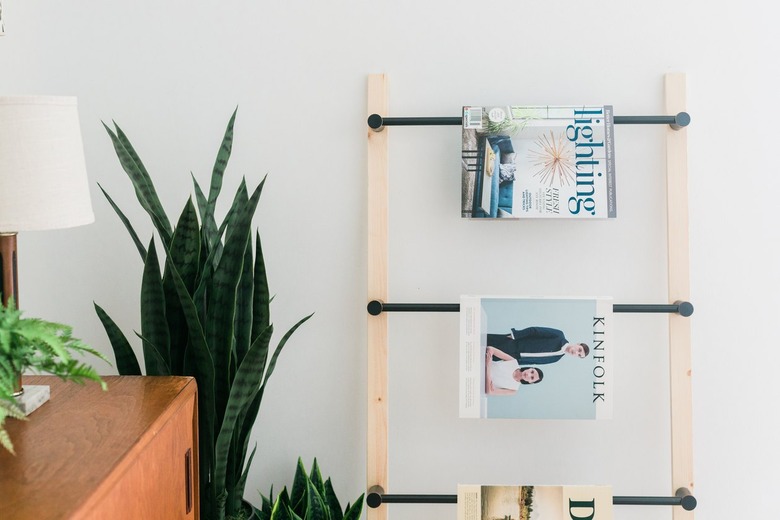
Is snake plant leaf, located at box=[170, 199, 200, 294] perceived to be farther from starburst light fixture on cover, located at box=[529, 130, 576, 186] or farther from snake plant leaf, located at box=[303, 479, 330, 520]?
starburst light fixture on cover, located at box=[529, 130, 576, 186]

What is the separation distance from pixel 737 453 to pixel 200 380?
117 cm

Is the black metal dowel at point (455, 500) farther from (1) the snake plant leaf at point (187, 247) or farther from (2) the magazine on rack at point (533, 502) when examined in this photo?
(1) the snake plant leaf at point (187, 247)

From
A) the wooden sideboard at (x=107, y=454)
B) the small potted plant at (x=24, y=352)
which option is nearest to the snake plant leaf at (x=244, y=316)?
the wooden sideboard at (x=107, y=454)

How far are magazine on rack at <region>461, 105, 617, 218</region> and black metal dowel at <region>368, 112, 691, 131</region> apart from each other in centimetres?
4

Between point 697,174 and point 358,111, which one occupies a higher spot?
point 358,111

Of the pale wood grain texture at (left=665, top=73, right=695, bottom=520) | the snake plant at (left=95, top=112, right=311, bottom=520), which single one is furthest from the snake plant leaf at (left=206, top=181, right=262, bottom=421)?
the pale wood grain texture at (left=665, top=73, right=695, bottom=520)

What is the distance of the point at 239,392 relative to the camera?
1.20 metres

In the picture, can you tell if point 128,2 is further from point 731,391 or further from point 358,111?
point 731,391

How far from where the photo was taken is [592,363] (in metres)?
1.44

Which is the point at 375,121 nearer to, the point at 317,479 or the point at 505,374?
the point at 505,374

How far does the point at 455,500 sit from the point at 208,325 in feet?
2.17

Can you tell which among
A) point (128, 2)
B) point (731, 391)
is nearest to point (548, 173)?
point (731, 391)

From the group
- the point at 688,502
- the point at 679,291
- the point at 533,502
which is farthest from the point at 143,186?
the point at 688,502

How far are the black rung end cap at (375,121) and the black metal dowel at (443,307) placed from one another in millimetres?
377
